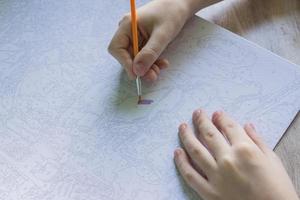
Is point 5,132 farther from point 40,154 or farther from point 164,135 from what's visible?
point 164,135

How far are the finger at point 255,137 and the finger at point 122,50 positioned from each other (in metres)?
0.19

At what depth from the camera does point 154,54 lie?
59 cm

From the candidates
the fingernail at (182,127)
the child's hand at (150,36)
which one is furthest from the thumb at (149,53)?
the fingernail at (182,127)

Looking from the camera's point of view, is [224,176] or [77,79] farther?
[77,79]

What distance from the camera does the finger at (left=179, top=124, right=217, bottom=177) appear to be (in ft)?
1.69

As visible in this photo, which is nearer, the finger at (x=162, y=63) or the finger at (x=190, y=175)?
the finger at (x=190, y=175)

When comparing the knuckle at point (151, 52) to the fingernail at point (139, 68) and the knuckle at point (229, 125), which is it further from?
the knuckle at point (229, 125)

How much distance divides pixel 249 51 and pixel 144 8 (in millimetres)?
186

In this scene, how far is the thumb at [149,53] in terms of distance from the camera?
58 centimetres

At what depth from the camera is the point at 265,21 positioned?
0.66m

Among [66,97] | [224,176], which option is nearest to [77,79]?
[66,97]

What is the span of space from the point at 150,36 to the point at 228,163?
238 millimetres

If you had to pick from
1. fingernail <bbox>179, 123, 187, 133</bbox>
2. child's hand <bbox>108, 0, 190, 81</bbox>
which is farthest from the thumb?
fingernail <bbox>179, 123, 187, 133</bbox>

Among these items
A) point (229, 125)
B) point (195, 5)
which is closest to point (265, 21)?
point (195, 5)
